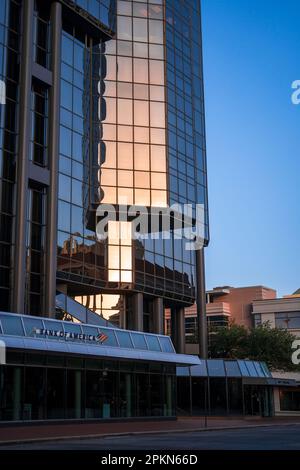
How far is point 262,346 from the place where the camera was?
8288cm

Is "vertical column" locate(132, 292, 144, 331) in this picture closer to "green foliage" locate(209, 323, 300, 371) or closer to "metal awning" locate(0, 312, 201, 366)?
"metal awning" locate(0, 312, 201, 366)

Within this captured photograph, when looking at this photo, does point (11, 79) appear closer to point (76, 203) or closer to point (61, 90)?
point (61, 90)

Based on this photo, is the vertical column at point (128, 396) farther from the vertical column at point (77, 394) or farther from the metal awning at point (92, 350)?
the vertical column at point (77, 394)

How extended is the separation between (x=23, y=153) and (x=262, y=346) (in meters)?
46.0

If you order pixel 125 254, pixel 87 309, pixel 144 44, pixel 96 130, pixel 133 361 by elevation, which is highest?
pixel 144 44

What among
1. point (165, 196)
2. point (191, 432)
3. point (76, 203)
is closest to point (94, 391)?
→ point (191, 432)

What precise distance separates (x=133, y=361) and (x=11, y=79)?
2215cm

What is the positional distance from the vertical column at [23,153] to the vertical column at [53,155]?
2.64 metres

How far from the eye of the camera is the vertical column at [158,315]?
6209cm

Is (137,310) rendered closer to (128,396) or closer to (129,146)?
(129,146)

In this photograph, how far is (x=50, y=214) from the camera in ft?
163

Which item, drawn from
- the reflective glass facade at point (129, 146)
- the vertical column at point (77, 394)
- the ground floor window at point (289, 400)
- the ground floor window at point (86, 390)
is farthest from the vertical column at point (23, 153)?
the ground floor window at point (289, 400)

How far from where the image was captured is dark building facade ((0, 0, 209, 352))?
48500mm

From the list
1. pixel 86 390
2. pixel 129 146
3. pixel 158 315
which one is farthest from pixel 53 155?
pixel 158 315
